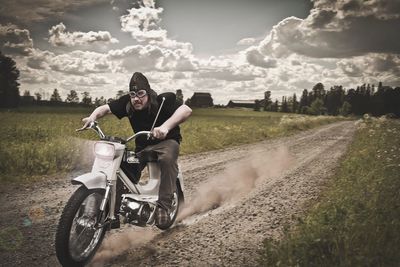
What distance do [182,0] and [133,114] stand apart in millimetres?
9156

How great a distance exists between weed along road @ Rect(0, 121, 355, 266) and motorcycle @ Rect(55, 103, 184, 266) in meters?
0.32

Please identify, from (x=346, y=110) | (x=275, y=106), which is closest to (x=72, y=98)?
(x=346, y=110)

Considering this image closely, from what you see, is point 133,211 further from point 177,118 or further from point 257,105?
point 257,105

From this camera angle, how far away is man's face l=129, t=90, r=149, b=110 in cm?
432

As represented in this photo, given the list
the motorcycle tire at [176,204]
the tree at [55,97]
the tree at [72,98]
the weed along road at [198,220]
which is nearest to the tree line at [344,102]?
the weed along road at [198,220]

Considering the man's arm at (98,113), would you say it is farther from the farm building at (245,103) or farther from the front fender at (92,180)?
the farm building at (245,103)

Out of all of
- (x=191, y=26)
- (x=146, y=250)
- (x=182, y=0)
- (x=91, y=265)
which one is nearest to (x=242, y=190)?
(x=146, y=250)

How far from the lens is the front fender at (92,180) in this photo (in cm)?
363

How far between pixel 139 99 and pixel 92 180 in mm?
1148

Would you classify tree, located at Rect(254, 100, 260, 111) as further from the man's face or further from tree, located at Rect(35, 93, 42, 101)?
the man's face

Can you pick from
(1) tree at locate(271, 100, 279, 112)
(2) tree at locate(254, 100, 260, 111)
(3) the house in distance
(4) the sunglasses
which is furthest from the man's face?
(1) tree at locate(271, 100, 279, 112)

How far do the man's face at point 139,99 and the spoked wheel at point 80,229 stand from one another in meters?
1.11

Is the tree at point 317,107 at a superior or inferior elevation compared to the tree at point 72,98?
inferior

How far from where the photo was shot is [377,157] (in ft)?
28.6
